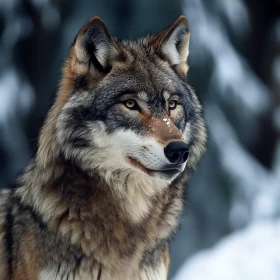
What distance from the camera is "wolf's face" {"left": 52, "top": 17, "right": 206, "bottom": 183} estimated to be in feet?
11.2

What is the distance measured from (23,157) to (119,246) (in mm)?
4421

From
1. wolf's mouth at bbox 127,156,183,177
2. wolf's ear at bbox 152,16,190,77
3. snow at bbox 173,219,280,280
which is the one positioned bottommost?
snow at bbox 173,219,280,280

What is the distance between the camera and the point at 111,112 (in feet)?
11.7

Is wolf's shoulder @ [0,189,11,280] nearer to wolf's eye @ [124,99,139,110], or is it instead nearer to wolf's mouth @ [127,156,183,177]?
wolf's mouth @ [127,156,183,177]

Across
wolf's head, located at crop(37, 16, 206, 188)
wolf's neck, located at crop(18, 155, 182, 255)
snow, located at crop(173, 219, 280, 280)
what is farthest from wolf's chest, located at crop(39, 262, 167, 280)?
snow, located at crop(173, 219, 280, 280)

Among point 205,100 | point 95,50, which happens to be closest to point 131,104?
point 95,50

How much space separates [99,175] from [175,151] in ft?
2.14

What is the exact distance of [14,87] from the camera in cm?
782

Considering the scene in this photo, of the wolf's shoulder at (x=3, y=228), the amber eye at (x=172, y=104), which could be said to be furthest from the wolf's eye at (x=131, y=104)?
the wolf's shoulder at (x=3, y=228)

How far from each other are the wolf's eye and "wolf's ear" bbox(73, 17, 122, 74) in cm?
29

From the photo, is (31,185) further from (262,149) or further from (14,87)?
(262,149)

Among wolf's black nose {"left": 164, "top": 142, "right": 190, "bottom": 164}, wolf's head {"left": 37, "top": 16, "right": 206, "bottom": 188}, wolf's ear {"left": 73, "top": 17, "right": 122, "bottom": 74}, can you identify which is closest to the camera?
wolf's black nose {"left": 164, "top": 142, "right": 190, "bottom": 164}

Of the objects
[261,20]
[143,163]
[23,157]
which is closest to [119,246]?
[143,163]

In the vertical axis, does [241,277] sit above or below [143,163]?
below
